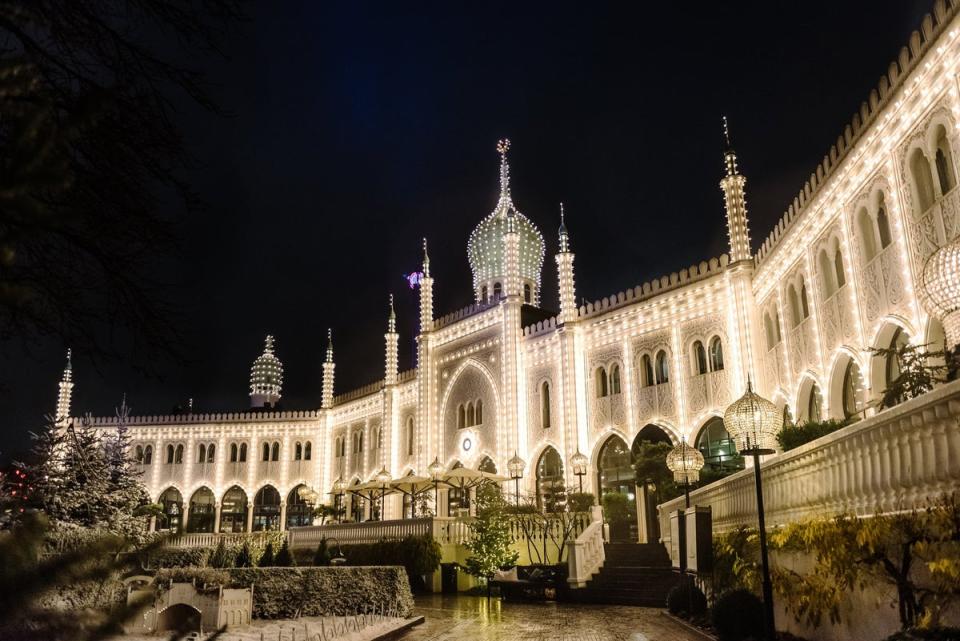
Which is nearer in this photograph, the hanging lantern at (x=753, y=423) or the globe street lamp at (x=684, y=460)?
the hanging lantern at (x=753, y=423)

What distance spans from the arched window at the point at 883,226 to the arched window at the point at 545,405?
15.1 metres

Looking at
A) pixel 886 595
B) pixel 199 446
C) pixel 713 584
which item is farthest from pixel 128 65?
pixel 199 446

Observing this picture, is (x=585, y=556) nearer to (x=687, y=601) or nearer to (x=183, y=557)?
(x=687, y=601)

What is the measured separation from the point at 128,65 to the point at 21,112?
2.32m

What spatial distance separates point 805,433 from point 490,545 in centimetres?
904

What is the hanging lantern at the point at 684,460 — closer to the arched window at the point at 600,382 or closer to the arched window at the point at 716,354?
the arched window at the point at 716,354

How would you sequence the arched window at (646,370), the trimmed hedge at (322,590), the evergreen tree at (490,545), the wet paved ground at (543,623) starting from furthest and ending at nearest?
the arched window at (646,370)
the evergreen tree at (490,545)
the trimmed hedge at (322,590)
the wet paved ground at (543,623)

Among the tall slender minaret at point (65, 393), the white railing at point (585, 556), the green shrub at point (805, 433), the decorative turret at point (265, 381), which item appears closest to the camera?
the green shrub at point (805, 433)

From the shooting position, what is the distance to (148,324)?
437 cm

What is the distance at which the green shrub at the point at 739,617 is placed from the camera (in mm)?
7871

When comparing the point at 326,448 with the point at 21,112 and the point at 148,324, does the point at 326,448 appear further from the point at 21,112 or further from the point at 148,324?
the point at 21,112

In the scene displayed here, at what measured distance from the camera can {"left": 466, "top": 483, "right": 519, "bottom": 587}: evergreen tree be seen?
18.8 metres

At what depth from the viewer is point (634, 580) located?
16.3 m

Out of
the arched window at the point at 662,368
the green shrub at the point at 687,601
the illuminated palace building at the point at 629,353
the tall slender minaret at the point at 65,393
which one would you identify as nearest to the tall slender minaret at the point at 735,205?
the illuminated palace building at the point at 629,353
